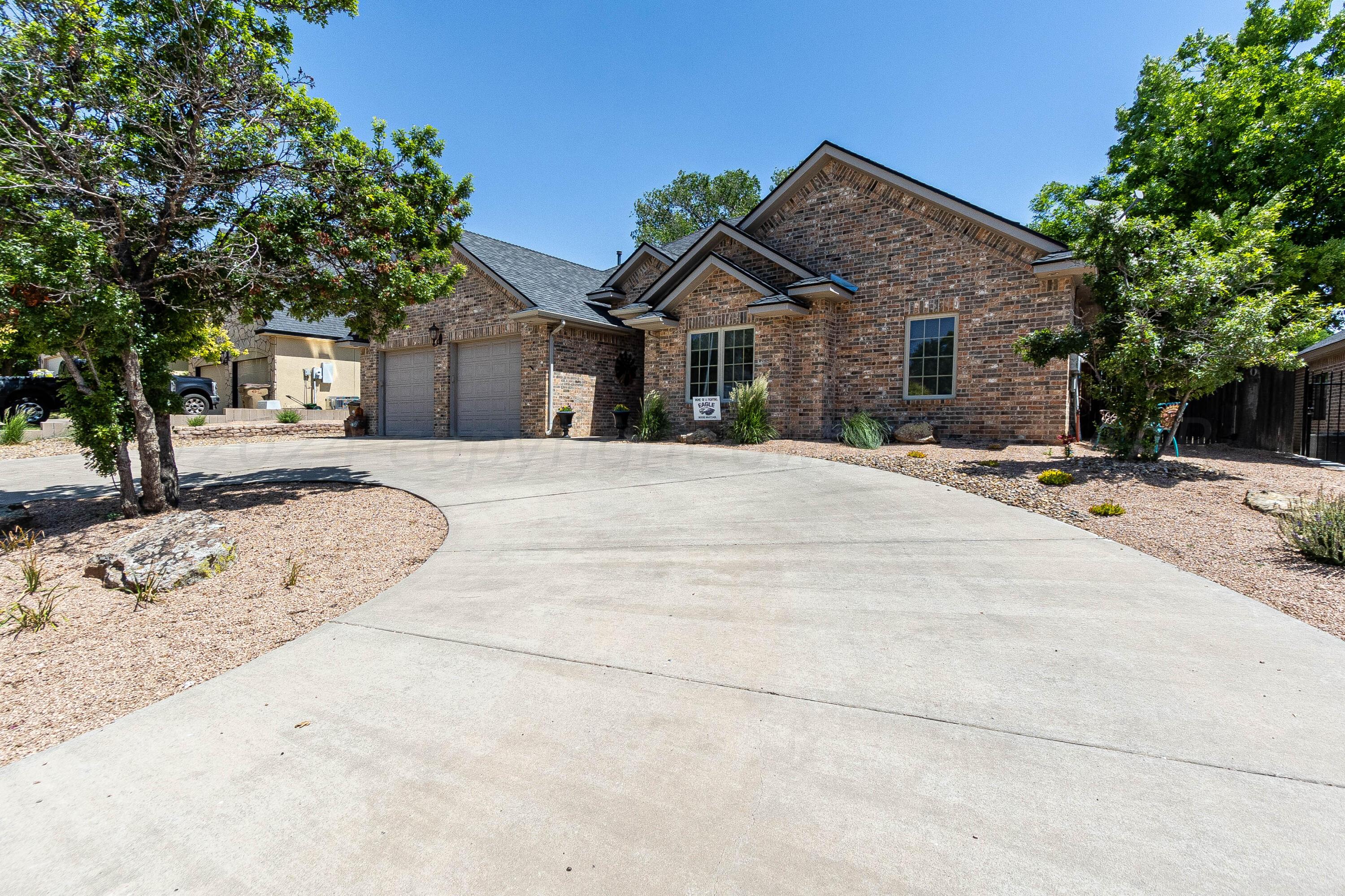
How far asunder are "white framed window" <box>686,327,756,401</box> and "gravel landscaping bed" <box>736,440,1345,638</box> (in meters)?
2.87

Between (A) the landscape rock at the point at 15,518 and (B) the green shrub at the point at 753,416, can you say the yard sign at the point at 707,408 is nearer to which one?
(B) the green shrub at the point at 753,416

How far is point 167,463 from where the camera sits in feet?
23.0

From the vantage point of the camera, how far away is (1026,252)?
11.6m

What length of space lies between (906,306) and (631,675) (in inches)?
466

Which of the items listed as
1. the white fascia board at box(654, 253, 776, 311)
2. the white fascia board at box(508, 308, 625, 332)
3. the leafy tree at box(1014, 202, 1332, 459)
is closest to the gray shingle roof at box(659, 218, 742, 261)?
the white fascia board at box(654, 253, 776, 311)

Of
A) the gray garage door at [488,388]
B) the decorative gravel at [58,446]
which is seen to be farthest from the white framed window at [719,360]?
the decorative gravel at [58,446]

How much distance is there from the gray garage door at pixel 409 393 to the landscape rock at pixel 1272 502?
17.3 meters

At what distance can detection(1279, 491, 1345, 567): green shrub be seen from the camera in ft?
15.3

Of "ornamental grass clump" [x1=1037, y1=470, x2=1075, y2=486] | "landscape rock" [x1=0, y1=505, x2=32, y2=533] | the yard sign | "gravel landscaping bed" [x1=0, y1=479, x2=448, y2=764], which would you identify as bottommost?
"gravel landscaping bed" [x1=0, y1=479, x2=448, y2=764]

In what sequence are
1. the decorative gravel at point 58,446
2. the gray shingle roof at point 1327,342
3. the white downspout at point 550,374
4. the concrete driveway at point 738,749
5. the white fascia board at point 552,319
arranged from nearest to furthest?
the concrete driveway at point 738,749 < the decorative gravel at point 58,446 < the gray shingle roof at point 1327,342 < the white fascia board at point 552,319 < the white downspout at point 550,374

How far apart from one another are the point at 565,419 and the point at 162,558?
1050 cm

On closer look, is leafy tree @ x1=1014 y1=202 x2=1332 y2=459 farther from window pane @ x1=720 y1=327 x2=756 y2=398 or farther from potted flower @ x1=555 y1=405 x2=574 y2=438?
potted flower @ x1=555 y1=405 x2=574 y2=438

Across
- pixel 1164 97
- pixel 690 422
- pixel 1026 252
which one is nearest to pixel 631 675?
pixel 690 422

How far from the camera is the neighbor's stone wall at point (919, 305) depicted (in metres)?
11.6
